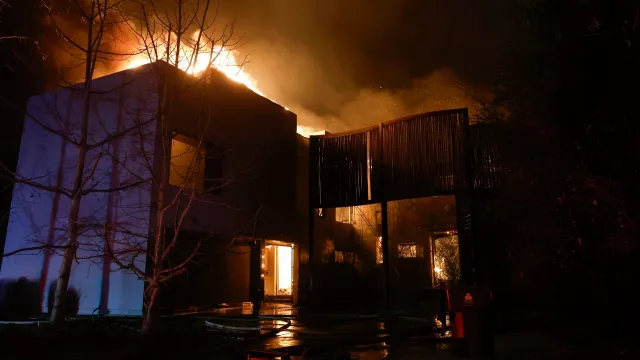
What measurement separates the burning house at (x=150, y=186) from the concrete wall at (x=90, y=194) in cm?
3

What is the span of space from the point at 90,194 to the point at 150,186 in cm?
202

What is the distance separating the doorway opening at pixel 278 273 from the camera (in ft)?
63.2

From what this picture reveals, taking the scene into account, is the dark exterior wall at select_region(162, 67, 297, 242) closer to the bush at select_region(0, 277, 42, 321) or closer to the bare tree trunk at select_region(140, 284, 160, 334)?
the bush at select_region(0, 277, 42, 321)

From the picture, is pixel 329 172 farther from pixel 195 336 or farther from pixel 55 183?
pixel 195 336

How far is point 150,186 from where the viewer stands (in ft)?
39.4

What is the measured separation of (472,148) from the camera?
15.1 m

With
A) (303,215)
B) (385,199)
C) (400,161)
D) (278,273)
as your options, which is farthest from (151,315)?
(278,273)

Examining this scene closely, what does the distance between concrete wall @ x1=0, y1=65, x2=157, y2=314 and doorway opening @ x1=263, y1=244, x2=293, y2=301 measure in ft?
26.0

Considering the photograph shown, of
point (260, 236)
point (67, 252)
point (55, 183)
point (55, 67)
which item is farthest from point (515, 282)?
point (55, 67)

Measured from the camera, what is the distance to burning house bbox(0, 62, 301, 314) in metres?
11.6

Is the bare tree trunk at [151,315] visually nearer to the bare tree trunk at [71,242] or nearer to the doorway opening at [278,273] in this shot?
the bare tree trunk at [71,242]

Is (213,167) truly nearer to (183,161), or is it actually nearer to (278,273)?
(183,161)

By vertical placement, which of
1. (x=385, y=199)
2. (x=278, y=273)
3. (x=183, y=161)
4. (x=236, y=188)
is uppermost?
(x=183, y=161)

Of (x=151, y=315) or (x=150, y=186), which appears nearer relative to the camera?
(x=151, y=315)
